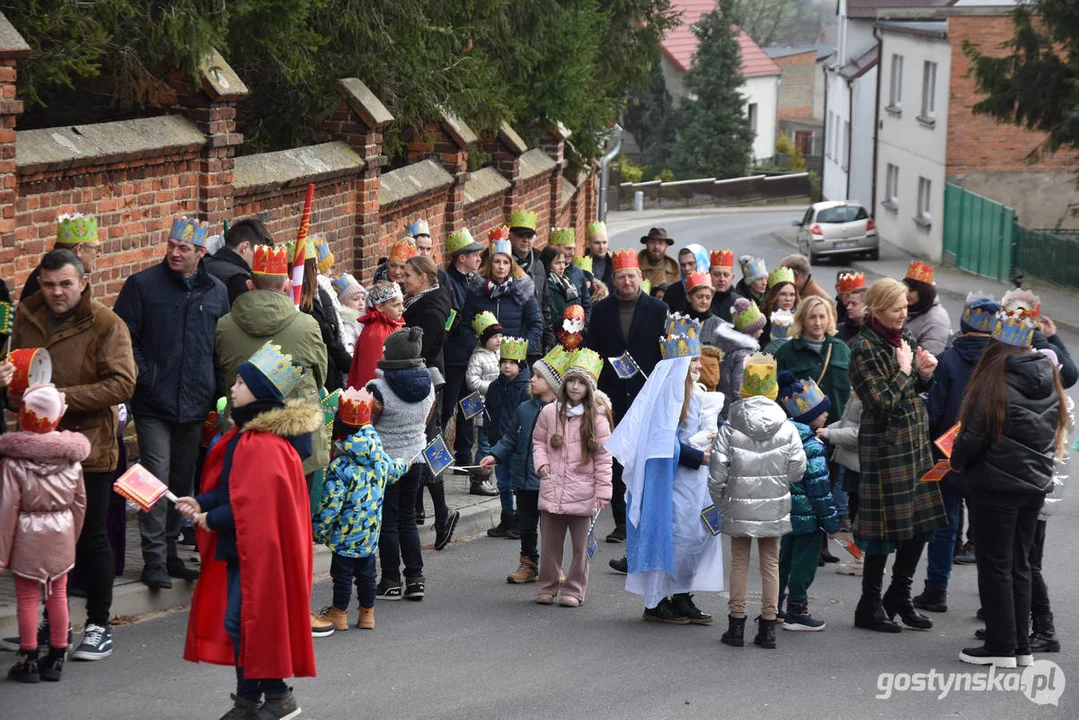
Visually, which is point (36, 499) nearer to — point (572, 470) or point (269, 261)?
point (269, 261)

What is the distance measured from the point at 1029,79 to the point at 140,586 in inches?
1044

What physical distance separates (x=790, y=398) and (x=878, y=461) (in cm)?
60

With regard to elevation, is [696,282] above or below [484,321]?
above

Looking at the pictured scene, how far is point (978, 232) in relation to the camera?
37.4 meters

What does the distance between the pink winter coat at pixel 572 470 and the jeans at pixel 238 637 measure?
272cm

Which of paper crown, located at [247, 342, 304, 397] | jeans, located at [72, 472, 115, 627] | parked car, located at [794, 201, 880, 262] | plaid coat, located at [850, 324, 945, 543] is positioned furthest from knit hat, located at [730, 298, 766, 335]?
parked car, located at [794, 201, 880, 262]

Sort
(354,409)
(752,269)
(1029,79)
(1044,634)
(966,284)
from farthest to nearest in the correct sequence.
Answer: (966,284) → (1029,79) → (752,269) → (1044,634) → (354,409)

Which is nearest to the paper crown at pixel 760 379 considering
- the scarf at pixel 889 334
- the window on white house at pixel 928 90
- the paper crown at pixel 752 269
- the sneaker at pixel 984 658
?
the scarf at pixel 889 334

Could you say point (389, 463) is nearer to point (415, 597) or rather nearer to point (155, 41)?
point (415, 597)

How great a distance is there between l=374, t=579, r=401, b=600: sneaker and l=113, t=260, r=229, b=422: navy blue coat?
4.78ft

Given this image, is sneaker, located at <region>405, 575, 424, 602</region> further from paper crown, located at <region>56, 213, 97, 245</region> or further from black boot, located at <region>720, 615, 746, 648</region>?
paper crown, located at <region>56, 213, 97, 245</region>

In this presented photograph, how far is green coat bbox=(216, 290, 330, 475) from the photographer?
812 centimetres

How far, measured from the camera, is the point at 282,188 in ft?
41.6

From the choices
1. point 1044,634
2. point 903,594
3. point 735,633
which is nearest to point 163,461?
point 735,633
